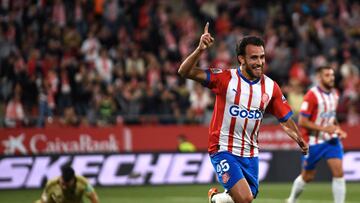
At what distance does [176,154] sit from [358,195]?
4.63 m

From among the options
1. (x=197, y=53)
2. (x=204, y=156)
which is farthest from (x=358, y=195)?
(x=197, y=53)

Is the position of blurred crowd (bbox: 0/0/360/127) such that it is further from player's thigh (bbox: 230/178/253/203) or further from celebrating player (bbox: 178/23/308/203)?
player's thigh (bbox: 230/178/253/203)

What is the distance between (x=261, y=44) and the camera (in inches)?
367

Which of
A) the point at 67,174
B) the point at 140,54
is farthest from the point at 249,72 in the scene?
the point at 140,54

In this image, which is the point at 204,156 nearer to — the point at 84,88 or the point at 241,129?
the point at 84,88

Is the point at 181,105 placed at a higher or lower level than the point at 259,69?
lower

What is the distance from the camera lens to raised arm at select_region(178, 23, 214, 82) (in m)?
8.59

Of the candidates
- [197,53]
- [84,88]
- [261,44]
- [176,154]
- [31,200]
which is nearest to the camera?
[197,53]

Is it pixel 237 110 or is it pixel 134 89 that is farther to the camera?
pixel 134 89

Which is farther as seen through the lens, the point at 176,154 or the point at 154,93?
the point at 154,93

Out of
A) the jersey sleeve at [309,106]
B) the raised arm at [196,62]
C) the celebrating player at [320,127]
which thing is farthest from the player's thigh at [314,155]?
the raised arm at [196,62]

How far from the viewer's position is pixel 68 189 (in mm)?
11977

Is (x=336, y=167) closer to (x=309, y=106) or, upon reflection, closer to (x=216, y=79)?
(x=309, y=106)

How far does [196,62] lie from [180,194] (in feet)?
29.5
